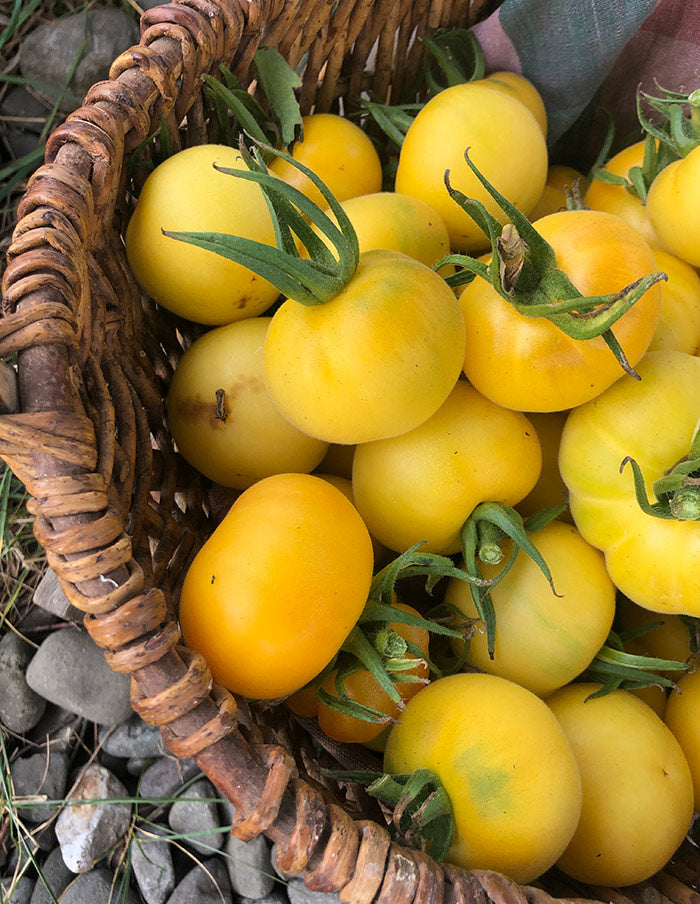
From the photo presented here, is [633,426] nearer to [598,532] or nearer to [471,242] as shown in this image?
[598,532]

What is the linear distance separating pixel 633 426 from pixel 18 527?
86cm

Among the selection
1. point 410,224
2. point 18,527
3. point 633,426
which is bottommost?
point 18,527

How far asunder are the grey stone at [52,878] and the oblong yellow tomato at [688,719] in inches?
28.0

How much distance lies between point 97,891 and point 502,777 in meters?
0.57

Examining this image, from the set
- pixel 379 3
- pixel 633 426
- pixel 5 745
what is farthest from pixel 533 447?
pixel 5 745

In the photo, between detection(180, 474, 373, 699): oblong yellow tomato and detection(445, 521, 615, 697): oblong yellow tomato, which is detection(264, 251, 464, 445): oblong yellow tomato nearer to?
detection(180, 474, 373, 699): oblong yellow tomato

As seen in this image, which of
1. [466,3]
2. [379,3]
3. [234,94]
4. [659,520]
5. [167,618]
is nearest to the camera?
[167,618]

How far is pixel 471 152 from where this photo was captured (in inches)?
32.0

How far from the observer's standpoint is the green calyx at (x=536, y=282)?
1.89ft

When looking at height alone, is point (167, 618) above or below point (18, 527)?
above

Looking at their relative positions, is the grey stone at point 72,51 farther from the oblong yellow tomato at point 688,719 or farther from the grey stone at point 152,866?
the oblong yellow tomato at point 688,719

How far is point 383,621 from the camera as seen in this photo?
69 centimetres

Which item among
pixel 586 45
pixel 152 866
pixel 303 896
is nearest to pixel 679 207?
pixel 586 45

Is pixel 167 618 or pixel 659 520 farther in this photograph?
pixel 659 520
